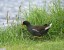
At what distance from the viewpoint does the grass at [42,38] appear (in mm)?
10039

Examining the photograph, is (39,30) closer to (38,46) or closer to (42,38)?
(42,38)

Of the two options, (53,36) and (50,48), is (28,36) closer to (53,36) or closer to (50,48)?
(53,36)

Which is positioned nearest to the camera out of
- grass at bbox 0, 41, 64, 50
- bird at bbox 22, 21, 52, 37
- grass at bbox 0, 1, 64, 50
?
grass at bbox 0, 41, 64, 50

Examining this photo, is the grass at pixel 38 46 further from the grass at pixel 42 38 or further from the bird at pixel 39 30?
the bird at pixel 39 30

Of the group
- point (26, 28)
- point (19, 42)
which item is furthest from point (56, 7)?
point (19, 42)

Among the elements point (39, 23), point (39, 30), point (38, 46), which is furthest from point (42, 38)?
point (38, 46)

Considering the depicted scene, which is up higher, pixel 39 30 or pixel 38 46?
pixel 39 30

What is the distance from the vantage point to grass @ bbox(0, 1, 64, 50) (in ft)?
32.9

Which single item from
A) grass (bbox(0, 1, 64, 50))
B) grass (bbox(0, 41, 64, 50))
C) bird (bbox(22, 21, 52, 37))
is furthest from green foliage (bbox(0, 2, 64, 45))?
grass (bbox(0, 41, 64, 50))

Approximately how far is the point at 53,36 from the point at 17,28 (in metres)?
1.37

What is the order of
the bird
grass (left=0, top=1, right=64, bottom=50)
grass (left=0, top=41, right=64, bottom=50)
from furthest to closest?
the bird, grass (left=0, top=1, right=64, bottom=50), grass (left=0, top=41, right=64, bottom=50)

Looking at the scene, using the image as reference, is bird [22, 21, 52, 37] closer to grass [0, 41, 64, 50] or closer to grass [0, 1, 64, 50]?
grass [0, 1, 64, 50]

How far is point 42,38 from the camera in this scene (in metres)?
11.2

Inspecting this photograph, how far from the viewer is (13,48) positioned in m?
9.87
